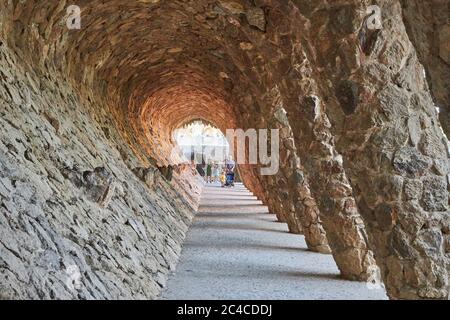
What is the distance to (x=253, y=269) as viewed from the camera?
21.8ft

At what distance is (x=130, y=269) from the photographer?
4.61 m

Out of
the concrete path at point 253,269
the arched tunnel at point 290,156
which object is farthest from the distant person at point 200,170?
the arched tunnel at point 290,156

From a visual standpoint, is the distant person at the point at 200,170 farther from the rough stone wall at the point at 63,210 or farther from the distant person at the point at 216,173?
the rough stone wall at the point at 63,210

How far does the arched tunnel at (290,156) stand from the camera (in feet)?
11.7

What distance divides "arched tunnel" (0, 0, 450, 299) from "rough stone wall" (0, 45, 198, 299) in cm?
2

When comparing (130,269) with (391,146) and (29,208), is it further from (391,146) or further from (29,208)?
(391,146)

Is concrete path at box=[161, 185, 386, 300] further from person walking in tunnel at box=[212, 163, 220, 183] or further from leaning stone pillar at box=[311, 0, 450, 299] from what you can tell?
person walking in tunnel at box=[212, 163, 220, 183]

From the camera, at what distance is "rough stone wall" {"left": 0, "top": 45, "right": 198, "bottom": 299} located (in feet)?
10.6

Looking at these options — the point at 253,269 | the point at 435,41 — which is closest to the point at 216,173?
the point at 253,269

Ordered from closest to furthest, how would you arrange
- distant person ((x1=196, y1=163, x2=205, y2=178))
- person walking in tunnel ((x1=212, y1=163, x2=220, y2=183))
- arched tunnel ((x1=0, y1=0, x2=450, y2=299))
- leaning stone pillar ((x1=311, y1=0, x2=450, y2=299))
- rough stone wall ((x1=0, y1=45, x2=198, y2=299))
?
1. rough stone wall ((x1=0, y1=45, x2=198, y2=299))
2. arched tunnel ((x1=0, y1=0, x2=450, y2=299))
3. leaning stone pillar ((x1=311, y1=0, x2=450, y2=299))
4. distant person ((x1=196, y1=163, x2=205, y2=178))
5. person walking in tunnel ((x1=212, y1=163, x2=220, y2=183))

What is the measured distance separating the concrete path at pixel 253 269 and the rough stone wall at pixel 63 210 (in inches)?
13.5

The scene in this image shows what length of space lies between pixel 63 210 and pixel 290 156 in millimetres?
5449

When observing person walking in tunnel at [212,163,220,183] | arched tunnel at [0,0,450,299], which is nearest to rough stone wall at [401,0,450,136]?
arched tunnel at [0,0,450,299]
